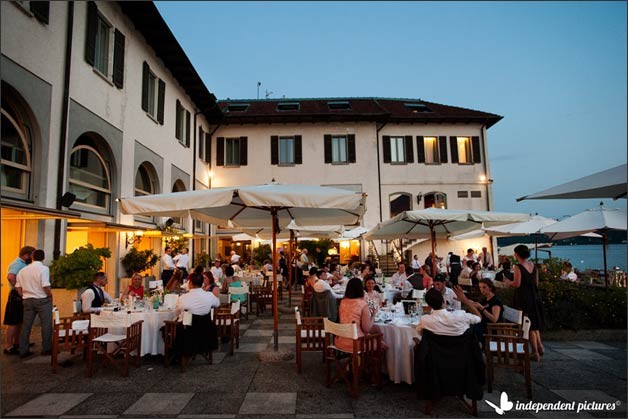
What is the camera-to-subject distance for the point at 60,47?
8.05 meters

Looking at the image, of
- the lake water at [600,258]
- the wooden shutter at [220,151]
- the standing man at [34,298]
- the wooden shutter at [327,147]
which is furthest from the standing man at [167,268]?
the lake water at [600,258]

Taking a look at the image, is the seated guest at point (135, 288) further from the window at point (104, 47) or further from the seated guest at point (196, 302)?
the window at point (104, 47)

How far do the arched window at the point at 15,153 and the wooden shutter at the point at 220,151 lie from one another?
517 inches

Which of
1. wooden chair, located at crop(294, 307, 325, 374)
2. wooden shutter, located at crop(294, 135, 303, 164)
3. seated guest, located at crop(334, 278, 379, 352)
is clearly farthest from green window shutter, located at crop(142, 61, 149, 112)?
seated guest, located at crop(334, 278, 379, 352)

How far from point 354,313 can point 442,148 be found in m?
18.6

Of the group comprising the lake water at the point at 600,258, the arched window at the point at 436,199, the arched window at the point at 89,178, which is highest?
the arched window at the point at 436,199

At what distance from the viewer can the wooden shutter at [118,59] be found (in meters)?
10.4

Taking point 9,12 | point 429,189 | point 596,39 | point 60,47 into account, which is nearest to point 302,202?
point 596,39

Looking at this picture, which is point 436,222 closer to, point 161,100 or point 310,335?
point 310,335

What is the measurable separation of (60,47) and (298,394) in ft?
28.7

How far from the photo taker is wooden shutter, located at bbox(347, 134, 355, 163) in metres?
20.5

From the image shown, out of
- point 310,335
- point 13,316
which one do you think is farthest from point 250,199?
point 13,316

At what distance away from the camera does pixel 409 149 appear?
68.4 feet

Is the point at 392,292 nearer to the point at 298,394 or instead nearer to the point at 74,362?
the point at 298,394
